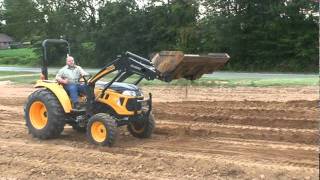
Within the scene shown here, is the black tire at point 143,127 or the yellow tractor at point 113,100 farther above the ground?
the yellow tractor at point 113,100

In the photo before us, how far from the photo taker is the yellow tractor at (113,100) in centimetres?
950

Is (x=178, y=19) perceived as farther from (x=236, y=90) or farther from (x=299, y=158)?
(x=299, y=158)

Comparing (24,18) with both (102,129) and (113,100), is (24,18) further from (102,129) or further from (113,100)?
(102,129)

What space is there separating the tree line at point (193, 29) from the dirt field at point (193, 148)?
20031 millimetres

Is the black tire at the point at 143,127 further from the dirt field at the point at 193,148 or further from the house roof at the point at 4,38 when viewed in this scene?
the house roof at the point at 4,38

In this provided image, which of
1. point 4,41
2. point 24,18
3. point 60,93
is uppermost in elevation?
point 24,18

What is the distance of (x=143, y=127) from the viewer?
10.4 m

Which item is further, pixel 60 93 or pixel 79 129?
pixel 79 129

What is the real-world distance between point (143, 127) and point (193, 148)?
1.48 meters

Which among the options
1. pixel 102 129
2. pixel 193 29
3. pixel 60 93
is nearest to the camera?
pixel 102 129

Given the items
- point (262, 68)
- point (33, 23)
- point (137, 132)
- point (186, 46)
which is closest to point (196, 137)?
point (137, 132)

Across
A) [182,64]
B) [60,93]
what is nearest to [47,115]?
[60,93]

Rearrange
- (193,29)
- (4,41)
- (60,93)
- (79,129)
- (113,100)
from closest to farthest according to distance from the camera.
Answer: (113,100)
(60,93)
(79,129)
(193,29)
(4,41)

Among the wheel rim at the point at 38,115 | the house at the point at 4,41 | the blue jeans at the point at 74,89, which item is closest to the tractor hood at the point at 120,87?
the blue jeans at the point at 74,89
